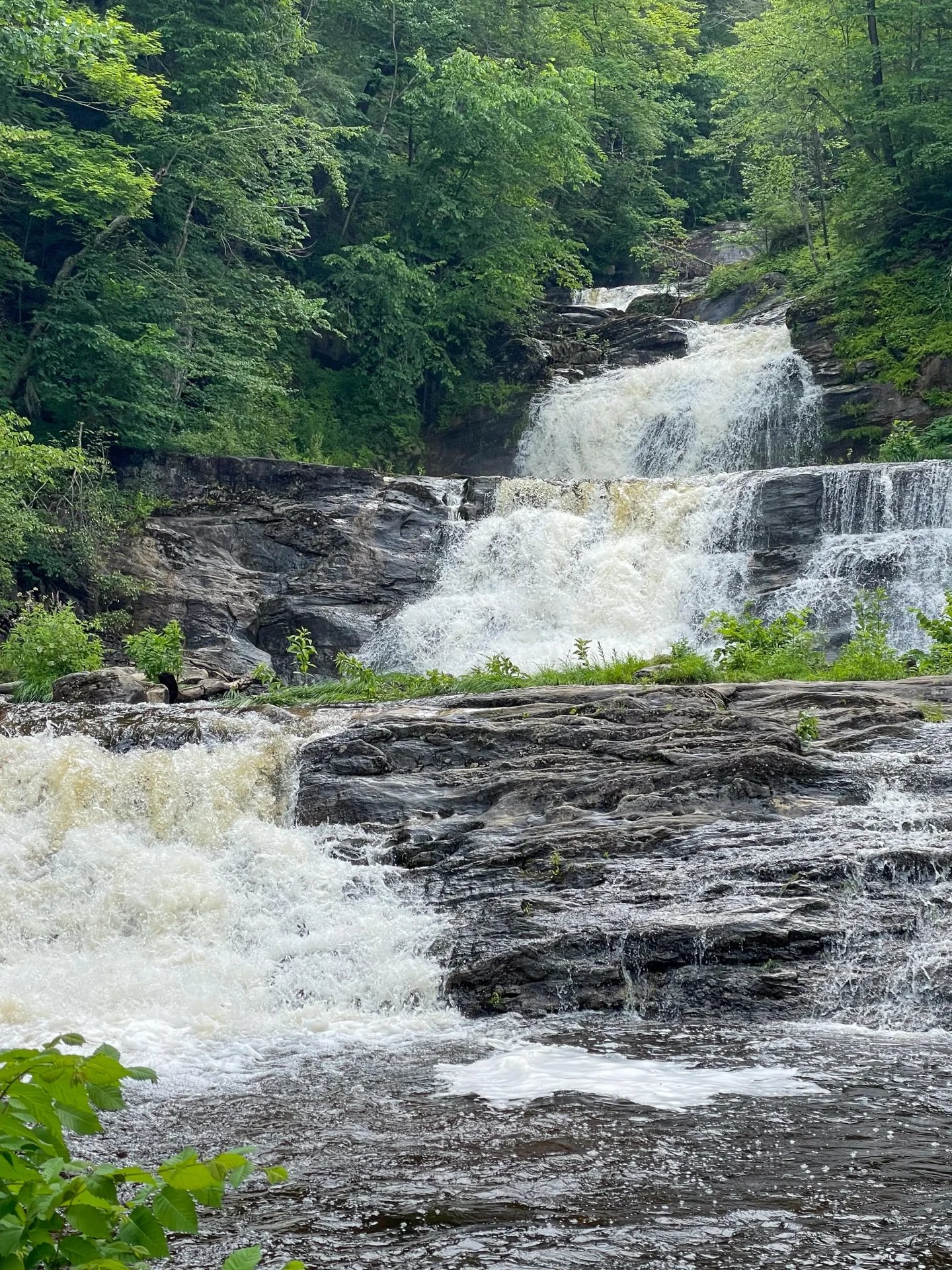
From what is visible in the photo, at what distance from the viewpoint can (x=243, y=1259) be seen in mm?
1638

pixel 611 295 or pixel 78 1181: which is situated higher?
pixel 611 295

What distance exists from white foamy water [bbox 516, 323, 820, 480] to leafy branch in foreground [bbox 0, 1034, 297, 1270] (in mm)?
19665

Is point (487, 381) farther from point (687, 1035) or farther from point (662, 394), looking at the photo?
point (687, 1035)

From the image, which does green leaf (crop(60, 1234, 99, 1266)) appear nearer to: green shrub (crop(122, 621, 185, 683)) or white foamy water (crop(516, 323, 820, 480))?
green shrub (crop(122, 621, 185, 683))

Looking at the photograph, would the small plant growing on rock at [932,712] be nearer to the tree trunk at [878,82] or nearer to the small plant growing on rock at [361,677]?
the small plant growing on rock at [361,677]

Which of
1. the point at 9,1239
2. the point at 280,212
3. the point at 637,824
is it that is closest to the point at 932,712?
the point at 637,824

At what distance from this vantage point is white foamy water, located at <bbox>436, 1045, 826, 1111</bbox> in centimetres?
519

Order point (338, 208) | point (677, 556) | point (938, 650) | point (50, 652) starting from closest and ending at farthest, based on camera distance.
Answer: point (938, 650), point (50, 652), point (677, 556), point (338, 208)

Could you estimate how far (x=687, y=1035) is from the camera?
636 cm

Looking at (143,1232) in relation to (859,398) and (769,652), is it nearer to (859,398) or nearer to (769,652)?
(769,652)

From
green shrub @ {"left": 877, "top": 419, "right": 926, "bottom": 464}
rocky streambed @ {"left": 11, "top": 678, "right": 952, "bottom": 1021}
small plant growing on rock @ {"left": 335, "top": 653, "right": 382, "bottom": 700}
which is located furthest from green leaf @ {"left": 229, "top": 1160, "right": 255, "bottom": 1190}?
green shrub @ {"left": 877, "top": 419, "right": 926, "bottom": 464}

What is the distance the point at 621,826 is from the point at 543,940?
1343mm

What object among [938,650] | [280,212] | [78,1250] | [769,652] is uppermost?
[280,212]

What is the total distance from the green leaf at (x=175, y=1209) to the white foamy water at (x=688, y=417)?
1973 cm
